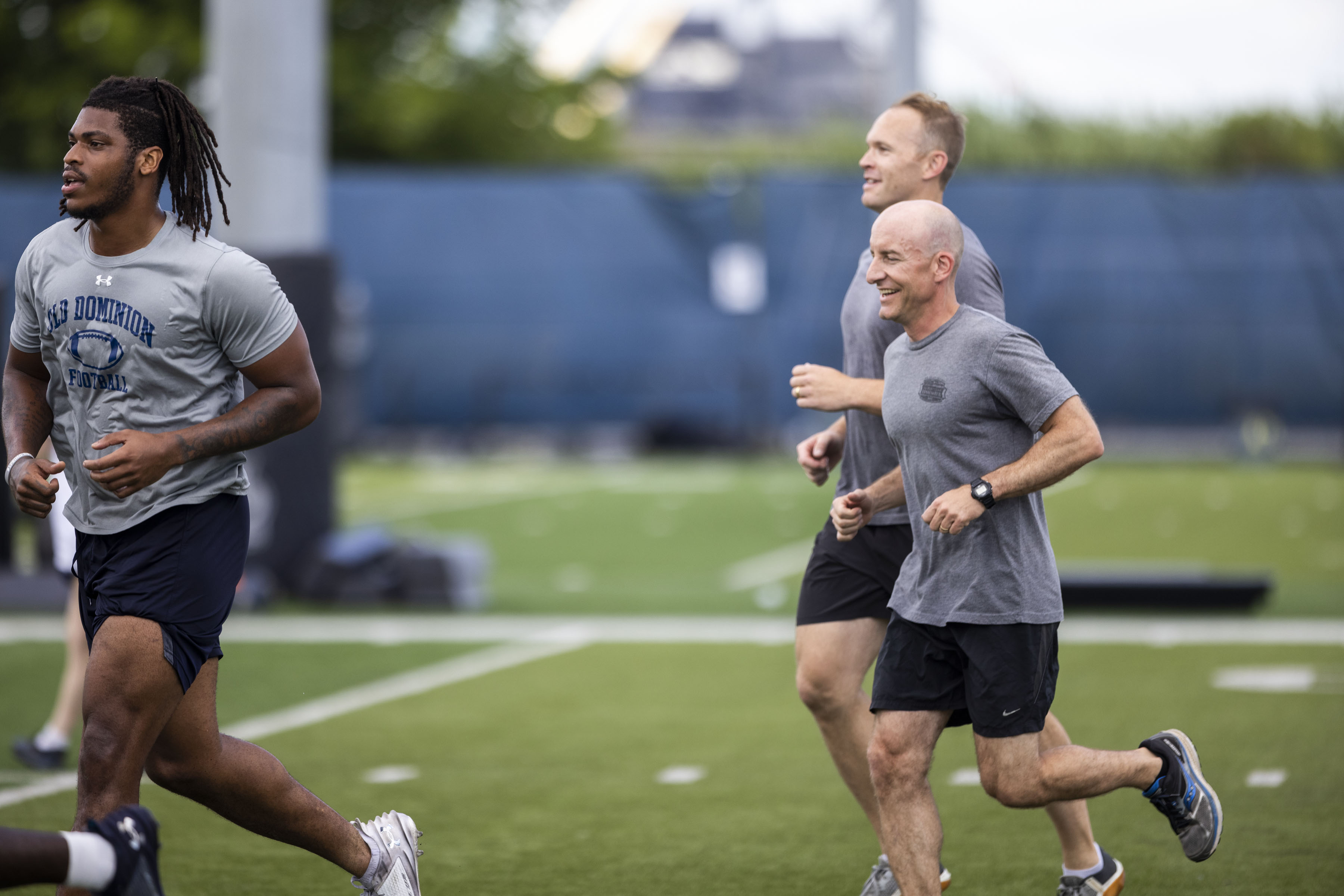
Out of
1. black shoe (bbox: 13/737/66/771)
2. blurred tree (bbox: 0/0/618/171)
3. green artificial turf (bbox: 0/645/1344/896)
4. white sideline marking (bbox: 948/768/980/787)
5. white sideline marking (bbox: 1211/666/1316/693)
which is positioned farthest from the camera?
blurred tree (bbox: 0/0/618/171)

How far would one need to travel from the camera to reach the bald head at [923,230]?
13.8ft

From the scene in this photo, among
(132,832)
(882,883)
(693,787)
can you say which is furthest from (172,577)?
(693,787)

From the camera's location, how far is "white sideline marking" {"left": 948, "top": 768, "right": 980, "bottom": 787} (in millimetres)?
6523

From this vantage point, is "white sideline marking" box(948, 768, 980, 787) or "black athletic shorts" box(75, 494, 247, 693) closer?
"black athletic shorts" box(75, 494, 247, 693)

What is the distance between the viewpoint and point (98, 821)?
3.64 m

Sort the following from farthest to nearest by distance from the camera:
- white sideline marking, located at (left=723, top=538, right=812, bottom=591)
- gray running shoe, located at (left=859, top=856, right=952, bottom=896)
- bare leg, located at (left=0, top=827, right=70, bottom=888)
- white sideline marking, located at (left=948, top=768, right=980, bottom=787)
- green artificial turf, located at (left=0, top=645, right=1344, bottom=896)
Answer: white sideline marking, located at (left=723, top=538, right=812, bottom=591)
white sideline marking, located at (left=948, top=768, right=980, bottom=787)
green artificial turf, located at (left=0, top=645, right=1344, bottom=896)
gray running shoe, located at (left=859, top=856, right=952, bottom=896)
bare leg, located at (left=0, top=827, right=70, bottom=888)

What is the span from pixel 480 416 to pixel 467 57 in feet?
45.0

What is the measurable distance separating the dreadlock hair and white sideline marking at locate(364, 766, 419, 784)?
2.91m

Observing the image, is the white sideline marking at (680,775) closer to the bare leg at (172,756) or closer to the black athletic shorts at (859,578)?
the black athletic shorts at (859,578)

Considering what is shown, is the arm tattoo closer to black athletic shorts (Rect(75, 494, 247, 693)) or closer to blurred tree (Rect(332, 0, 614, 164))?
black athletic shorts (Rect(75, 494, 247, 693))

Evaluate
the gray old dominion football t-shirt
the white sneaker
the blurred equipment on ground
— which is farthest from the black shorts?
the blurred equipment on ground

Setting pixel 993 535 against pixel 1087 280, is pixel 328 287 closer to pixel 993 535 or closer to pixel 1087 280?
pixel 993 535

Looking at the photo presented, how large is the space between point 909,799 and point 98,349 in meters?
2.17

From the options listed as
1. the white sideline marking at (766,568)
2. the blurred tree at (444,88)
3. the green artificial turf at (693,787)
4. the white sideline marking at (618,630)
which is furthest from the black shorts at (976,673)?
the blurred tree at (444,88)
